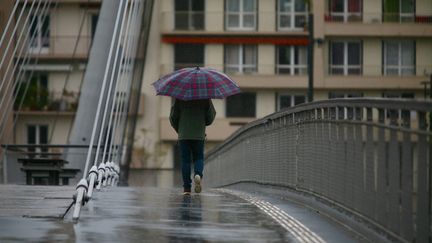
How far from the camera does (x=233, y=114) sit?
78500 millimetres

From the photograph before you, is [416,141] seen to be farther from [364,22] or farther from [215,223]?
[364,22]

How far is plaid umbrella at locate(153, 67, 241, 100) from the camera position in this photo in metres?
18.6

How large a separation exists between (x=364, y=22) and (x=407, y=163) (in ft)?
222

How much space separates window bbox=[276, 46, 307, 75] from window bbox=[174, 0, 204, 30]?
196 inches

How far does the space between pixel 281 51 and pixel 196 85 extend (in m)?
59.3

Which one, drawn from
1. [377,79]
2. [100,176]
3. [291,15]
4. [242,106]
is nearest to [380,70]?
[377,79]

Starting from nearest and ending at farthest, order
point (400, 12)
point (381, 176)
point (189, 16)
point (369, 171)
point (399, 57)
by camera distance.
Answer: point (381, 176), point (369, 171), point (400, 12), point (399, 57), point (189, 16)

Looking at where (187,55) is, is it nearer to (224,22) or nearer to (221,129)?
(224,22)

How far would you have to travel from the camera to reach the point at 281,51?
77.9m

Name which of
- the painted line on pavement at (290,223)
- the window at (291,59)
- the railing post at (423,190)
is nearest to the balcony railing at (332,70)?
the window at (291,59)

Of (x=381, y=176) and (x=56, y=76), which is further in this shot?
(x=56, y=76)

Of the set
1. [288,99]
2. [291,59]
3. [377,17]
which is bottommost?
[288,99]

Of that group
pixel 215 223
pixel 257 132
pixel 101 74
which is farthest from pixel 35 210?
pixel 101 74

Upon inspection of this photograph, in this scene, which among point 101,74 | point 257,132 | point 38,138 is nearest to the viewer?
point 257,132
